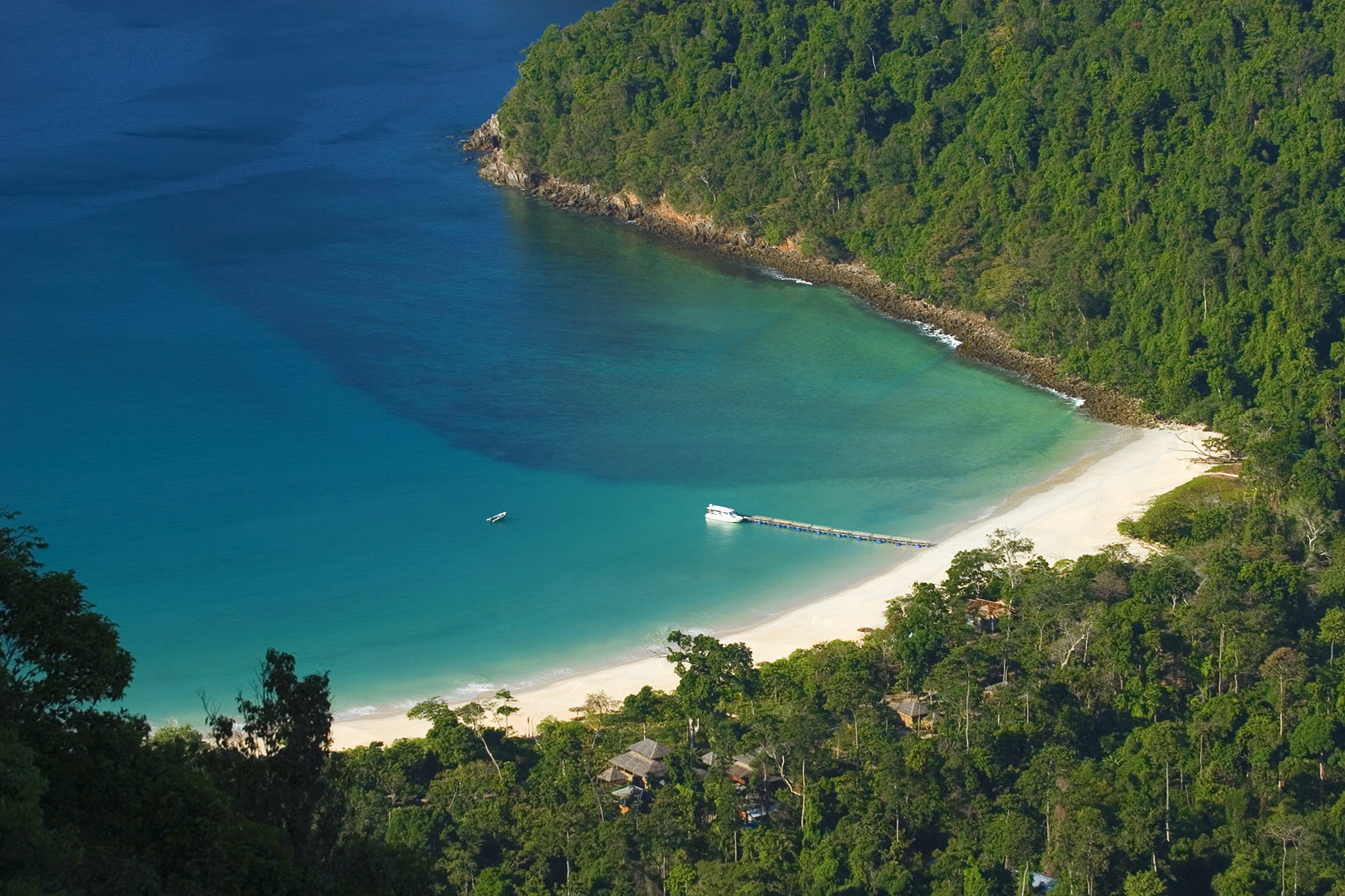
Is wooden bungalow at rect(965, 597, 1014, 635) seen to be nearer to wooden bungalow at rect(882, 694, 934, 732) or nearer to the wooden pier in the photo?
wooden bungalow at rect(882, 694, 934, 732)

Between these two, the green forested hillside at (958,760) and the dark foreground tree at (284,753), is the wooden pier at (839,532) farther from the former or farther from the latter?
the dark foreground tree at (284,753)

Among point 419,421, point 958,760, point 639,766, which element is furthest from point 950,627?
point 419,421

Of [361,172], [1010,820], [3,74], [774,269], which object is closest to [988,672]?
[1010,820]

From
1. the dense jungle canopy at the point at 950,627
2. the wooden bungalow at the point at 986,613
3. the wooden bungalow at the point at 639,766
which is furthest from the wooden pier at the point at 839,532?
the wooden bungalow at the point at 639,766

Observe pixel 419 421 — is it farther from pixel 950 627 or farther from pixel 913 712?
pixel 913 712

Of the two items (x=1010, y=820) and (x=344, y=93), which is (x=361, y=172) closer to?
(x=344, y=93)

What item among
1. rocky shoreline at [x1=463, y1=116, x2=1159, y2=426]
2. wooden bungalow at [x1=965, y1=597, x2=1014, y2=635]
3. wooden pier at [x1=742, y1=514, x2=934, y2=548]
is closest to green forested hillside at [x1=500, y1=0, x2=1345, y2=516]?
rocky shoreline at [x1=463, y1=116, x2=1159, y2=426]
